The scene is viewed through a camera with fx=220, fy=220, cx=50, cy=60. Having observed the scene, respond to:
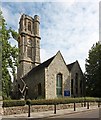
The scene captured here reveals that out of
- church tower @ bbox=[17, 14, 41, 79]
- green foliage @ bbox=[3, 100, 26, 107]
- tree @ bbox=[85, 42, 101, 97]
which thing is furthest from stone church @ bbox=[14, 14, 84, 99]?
green foliage @ bbox=[3, 100, 26, 107]

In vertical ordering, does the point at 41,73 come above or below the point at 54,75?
Answer: above

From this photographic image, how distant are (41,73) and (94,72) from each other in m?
12.1

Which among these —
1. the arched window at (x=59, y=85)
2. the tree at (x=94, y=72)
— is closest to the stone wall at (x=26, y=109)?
the arched window at (x=59, y=85)

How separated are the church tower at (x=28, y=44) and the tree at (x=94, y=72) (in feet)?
44.8

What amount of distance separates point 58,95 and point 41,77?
4.30 m

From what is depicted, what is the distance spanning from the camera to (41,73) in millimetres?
38344

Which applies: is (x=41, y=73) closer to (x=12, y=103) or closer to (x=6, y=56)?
(x=6, y=56)

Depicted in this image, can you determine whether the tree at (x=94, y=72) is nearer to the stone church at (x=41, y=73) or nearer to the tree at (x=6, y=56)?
the stone church at (x=41, y=73)

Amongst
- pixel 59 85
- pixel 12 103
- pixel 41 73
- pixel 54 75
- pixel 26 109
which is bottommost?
pixel 26 109

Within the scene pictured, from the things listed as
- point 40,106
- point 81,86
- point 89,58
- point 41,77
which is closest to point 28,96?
point 41,77

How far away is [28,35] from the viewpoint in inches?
2185

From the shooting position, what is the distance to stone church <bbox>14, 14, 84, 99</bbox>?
37500 millimetres

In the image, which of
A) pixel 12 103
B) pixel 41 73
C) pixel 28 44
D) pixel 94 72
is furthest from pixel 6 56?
pixel 28 44

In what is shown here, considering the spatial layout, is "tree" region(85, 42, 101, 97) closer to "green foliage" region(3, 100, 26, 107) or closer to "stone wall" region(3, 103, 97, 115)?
"stone wall" region(3, 103, 97, 115)
